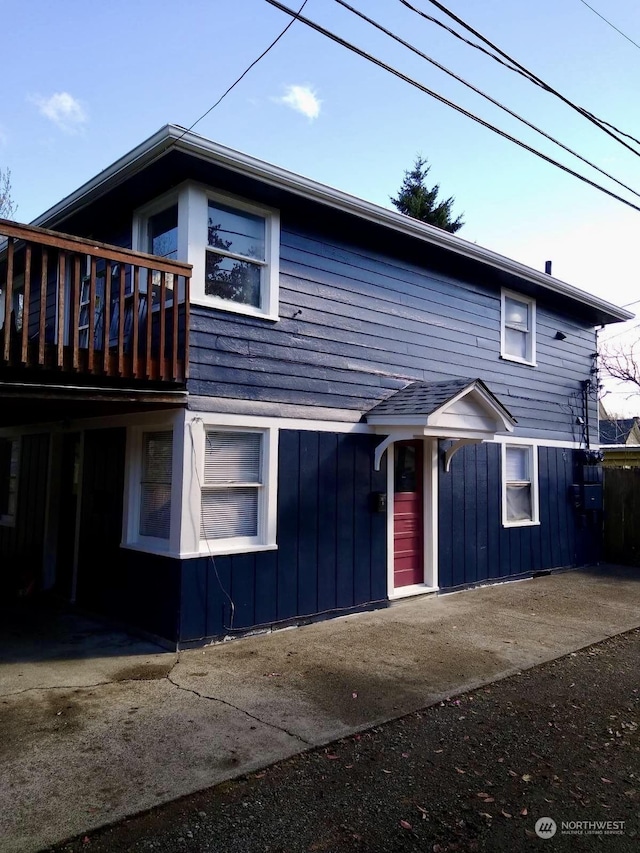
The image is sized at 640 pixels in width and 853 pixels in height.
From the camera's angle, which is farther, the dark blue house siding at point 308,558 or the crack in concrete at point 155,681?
the dark blue house siding at point 308,558

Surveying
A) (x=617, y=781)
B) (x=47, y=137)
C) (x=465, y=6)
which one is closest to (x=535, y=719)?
(x=617, y=781)

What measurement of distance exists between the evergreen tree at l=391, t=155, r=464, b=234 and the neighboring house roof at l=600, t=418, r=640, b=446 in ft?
29.2

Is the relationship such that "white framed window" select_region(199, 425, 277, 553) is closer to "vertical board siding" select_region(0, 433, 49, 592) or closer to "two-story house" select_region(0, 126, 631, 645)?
"two-story house" select_region(0, 126, 631, 645)

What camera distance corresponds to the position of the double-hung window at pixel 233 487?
6402 mm

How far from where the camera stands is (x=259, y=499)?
22.2 ft

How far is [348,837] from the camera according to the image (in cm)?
301

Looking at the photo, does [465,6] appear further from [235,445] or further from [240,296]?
[235,445]

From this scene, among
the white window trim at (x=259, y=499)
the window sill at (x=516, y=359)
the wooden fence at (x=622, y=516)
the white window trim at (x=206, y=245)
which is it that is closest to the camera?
the white window trim at (x=259, y=499)

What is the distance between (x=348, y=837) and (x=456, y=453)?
6502 mm

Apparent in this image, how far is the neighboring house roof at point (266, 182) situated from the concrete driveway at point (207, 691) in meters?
4.64

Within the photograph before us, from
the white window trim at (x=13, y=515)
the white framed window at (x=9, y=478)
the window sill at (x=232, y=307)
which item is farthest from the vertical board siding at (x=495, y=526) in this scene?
the white framed window at (x=9, y=478)

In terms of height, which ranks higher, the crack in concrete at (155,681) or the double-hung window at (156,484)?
the double-hung window at (156,484)

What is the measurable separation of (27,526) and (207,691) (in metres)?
5.42

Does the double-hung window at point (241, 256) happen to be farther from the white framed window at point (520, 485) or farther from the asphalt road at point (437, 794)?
the white framed window at point (520, 485)
